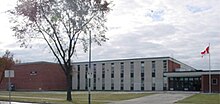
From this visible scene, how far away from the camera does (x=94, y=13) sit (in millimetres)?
37656

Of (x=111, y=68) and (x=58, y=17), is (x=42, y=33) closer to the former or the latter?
(x=58, y=17)

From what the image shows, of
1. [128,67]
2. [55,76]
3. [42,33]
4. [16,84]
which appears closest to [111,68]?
[128,67]

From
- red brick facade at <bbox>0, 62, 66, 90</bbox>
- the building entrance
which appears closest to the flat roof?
the building entrance

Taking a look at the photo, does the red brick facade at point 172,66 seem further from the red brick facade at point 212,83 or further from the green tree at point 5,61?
the green tree at point 5,61

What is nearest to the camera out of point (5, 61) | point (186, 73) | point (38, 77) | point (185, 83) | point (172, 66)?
point (5, 61)

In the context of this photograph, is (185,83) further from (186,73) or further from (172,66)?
(172,66)

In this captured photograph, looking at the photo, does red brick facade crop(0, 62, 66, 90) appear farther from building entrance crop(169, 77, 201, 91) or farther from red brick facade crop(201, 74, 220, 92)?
red brick facade crop(201, 74, 220, 92)

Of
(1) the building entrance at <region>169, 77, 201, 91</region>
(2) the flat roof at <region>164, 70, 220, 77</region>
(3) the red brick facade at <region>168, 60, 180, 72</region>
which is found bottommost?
(1) the building entrance at <region>169, 77, 201, 91</region>

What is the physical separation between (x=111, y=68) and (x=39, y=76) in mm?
16142

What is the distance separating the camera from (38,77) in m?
83.2

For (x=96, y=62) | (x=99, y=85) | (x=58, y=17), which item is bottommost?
(x=99, y=85)

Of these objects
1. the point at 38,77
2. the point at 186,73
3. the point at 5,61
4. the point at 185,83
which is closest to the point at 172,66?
the point at 185,83

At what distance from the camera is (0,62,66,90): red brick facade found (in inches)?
3280

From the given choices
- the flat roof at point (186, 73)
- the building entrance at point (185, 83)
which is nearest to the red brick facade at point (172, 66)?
the flat roof at point (186, 73)
